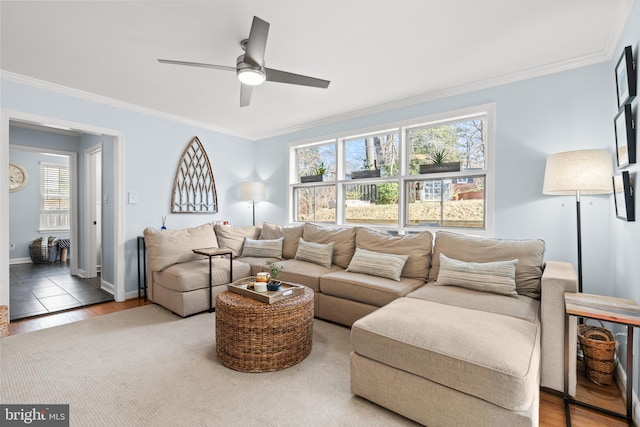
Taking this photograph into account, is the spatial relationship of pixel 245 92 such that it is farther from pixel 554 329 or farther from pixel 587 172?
pixel 554 329

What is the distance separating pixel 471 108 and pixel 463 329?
2.50 meters

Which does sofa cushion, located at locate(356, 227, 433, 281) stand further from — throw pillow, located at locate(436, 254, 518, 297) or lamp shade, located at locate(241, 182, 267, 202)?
lamp shade, located at locate(241, 182, 267, 202)

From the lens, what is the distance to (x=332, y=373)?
208cm

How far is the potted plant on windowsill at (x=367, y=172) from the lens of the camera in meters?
3.97

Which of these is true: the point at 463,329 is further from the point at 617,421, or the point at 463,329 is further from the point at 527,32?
the point at 527,32

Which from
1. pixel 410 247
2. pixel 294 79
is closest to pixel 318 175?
pixel 410 247

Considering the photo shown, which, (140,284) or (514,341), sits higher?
(514,341)

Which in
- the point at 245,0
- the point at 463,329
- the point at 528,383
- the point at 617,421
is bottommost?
the point at 617,421

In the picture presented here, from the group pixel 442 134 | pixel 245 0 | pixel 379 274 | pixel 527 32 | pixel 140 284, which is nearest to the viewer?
pixel 245 0

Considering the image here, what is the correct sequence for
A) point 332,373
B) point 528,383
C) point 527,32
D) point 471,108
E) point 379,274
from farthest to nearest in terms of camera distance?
point 471,108 < point 379,274 < point 527,32 < point 332,373 < point 528,383

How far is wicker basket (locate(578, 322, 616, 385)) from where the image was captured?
6.49 feet

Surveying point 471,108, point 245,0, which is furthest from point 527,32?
point 245,0

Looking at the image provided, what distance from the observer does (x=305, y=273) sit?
324 centimetres

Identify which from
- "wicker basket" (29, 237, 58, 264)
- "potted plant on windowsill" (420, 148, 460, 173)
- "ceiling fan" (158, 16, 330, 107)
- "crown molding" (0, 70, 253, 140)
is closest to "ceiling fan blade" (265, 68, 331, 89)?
"ceiling fan" (158, 16, 330, 107)
